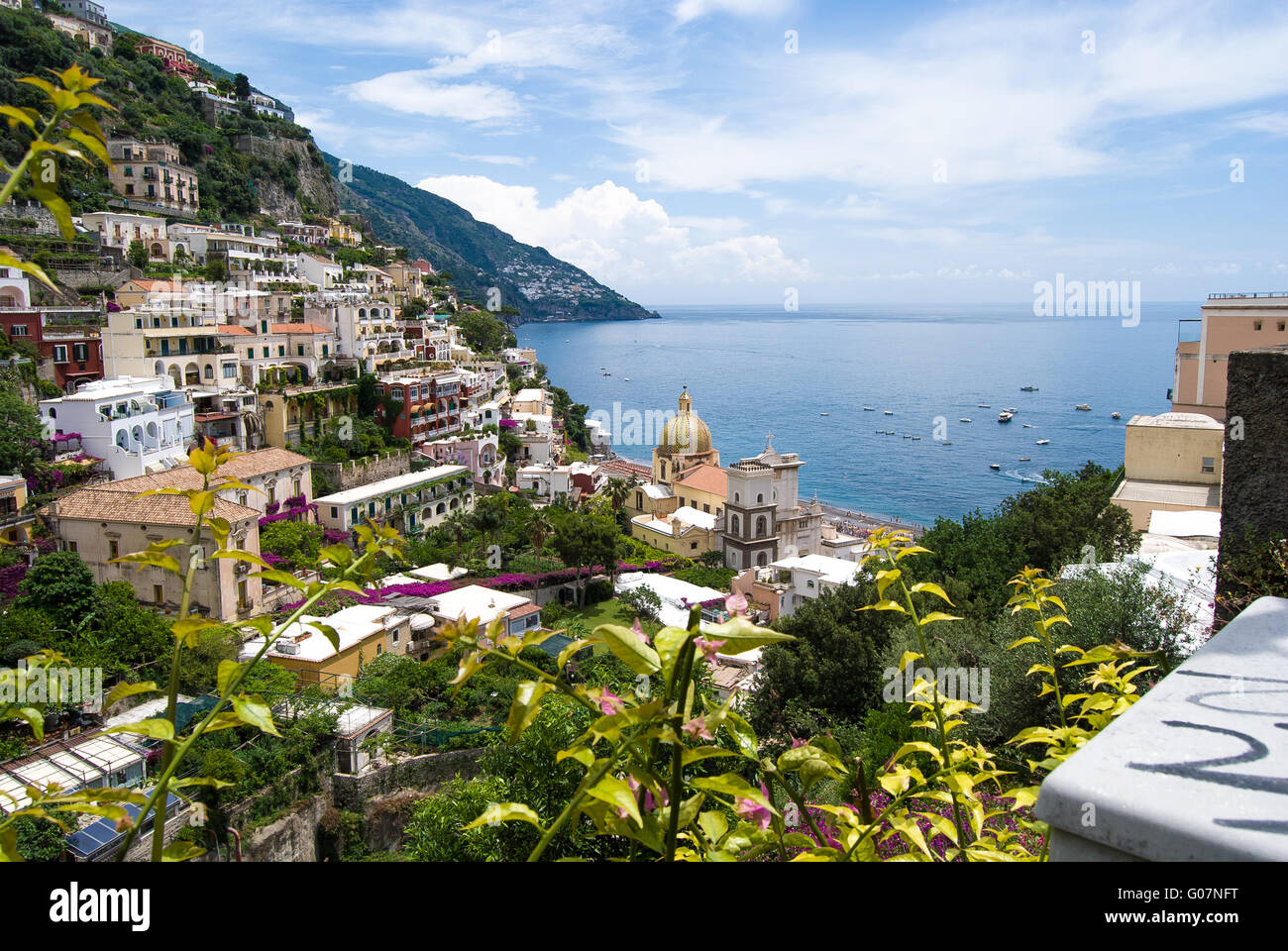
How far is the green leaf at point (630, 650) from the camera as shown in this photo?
45.4 inches

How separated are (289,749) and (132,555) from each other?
1206 centimetres

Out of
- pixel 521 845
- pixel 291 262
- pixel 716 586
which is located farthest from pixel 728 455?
pixel 521 845

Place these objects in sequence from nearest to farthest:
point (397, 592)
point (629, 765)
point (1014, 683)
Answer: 1. point (629, 765)
2. point (1014, 683)
3. point (397, 592)

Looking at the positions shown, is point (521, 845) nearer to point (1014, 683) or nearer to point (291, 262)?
point (1014, 683)

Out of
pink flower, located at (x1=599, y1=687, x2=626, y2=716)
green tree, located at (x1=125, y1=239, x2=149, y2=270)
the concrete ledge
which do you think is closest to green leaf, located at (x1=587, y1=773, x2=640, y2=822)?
pink flower, located at (x1=599, y1=687, x2=626, y2=716)

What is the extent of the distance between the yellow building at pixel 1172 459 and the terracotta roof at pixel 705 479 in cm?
1765

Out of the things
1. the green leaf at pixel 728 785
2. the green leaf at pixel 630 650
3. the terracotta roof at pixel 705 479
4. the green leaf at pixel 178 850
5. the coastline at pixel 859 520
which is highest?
the green leaf at pixel 630 650

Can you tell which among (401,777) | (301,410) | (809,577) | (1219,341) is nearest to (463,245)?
(301,410)

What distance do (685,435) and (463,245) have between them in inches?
5444

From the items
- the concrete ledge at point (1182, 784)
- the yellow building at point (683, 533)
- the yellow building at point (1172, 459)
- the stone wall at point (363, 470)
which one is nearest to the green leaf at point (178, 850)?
the concrete ledge at point (1182, 784)

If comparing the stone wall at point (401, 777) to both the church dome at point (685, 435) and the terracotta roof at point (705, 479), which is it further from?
the church dome at point (685, 435)

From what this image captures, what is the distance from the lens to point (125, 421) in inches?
959

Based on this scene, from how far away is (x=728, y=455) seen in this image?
6838 cm

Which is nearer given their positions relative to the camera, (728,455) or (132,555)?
(132,555)
